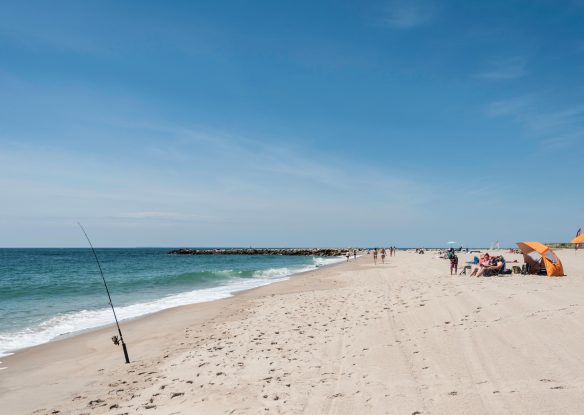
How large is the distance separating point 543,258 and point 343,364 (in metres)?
16.3

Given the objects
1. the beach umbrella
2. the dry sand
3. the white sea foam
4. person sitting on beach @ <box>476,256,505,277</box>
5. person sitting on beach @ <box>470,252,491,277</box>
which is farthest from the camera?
person sitting on beach @ <box>470,252,491,277</box>

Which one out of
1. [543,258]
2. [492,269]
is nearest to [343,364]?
[492,269]

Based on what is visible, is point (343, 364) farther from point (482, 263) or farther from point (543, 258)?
point (543, 258)

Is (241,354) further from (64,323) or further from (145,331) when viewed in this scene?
(64,323)

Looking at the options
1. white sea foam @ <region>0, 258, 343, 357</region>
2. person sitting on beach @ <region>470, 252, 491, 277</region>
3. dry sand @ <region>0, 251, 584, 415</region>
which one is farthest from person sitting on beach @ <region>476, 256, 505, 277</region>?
white sea foam @ <region>0, 258, 343, 357</region>

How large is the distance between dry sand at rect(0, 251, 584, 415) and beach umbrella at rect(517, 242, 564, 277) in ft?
19.7

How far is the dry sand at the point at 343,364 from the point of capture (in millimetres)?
5195

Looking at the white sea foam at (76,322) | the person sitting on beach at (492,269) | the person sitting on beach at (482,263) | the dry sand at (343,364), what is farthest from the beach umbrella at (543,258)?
the white sea foam at (76,322)

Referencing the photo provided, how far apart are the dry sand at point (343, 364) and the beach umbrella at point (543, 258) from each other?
601cm

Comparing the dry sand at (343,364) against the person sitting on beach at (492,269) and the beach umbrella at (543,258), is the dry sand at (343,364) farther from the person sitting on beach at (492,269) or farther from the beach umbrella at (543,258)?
the person sitting on beach at (492,269)

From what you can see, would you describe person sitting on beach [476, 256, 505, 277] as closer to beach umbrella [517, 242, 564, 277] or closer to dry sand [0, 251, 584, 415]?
beach umbrella [517, 242, 564, 277]

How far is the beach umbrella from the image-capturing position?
1759 cm

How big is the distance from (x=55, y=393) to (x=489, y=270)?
1865cm

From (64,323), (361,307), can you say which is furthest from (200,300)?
(361,307)
